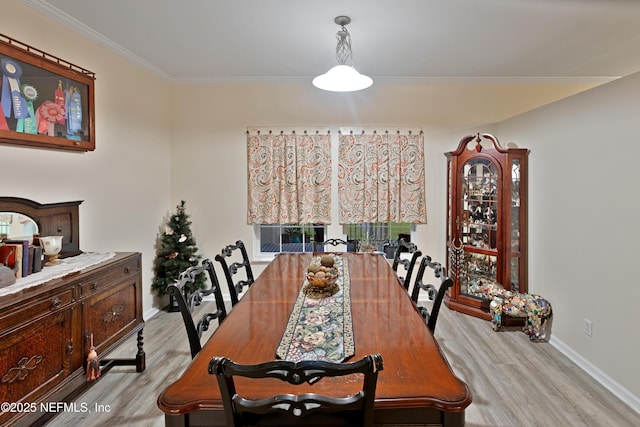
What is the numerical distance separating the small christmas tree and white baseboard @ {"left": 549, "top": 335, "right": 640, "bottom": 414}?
3.70 meters

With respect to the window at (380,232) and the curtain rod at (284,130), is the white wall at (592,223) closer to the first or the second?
the window at (380,232)

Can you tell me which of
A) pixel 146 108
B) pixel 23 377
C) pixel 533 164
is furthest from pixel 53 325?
pixel 533 164

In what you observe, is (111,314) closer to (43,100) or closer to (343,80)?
(43,100)

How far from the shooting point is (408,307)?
6.01 feet

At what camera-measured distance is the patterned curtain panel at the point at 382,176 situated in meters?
4.31

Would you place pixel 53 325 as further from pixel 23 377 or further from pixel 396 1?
pixel 396 1

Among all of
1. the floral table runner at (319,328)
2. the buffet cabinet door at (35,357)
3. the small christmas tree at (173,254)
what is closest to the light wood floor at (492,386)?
the buffet cabinet door at (35,357)

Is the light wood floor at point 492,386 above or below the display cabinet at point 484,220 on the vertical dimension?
below

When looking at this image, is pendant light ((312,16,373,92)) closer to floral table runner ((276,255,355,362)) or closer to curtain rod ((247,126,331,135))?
floral table runner ((276,255,355,362))

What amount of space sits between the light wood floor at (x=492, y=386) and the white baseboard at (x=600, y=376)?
0.04 metres

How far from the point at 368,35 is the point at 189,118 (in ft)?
8.16

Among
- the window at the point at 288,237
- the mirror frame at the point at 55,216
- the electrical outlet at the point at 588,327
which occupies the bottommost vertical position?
the electrical outlet at the point at 588,327

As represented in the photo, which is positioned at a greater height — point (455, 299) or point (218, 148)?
point (218, 148)

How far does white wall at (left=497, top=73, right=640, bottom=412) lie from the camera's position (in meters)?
2.39
